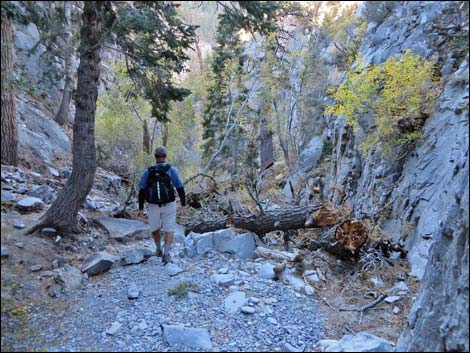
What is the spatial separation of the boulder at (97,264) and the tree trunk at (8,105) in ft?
15.1

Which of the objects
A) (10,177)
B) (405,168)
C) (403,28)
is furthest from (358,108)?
(10,177)

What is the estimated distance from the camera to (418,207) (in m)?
7.82

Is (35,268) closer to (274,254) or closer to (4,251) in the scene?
(4,251)

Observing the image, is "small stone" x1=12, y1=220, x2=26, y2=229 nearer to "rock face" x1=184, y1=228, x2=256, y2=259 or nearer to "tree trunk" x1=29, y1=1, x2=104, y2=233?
"tree trunk" x1=29, y1=1, x2=104, y2=233

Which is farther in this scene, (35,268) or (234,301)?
(35,268)

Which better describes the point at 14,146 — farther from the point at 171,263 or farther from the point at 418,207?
the point at 418,207

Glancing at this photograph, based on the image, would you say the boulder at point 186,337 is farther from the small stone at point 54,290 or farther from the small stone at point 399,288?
the small stone at point 399,288

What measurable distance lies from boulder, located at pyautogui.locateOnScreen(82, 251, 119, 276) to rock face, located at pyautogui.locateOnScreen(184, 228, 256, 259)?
1540mm

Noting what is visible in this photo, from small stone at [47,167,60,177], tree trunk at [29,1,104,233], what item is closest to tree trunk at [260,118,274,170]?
small stone at [47,167,60,177]

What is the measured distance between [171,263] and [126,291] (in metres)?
1.20

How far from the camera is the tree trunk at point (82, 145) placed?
19.8ft

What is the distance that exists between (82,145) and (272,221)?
3871mm

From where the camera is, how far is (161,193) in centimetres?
603

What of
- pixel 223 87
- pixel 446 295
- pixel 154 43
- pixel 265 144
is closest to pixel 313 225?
pixel 446 295
